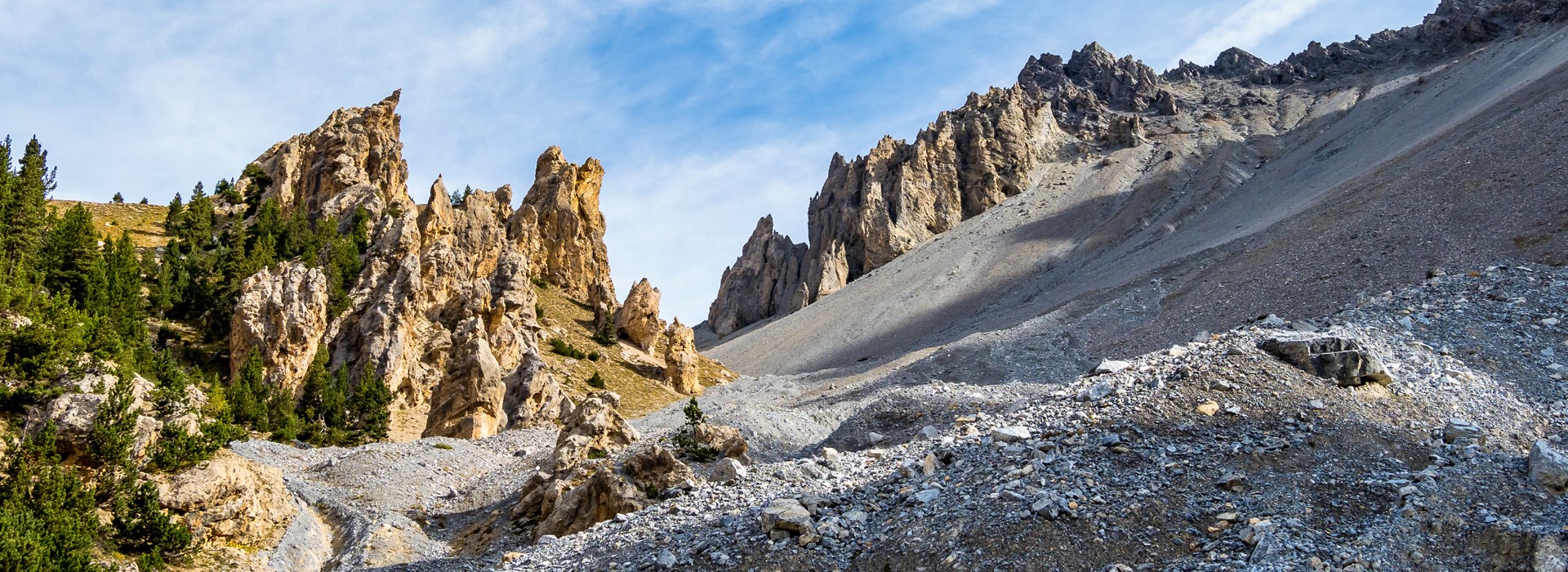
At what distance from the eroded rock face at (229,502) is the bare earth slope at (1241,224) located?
1530 inches

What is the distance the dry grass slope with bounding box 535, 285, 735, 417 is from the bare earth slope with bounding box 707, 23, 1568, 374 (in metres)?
16.3

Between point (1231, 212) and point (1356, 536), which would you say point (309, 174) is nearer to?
point (1356, 536)

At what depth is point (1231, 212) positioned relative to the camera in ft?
286

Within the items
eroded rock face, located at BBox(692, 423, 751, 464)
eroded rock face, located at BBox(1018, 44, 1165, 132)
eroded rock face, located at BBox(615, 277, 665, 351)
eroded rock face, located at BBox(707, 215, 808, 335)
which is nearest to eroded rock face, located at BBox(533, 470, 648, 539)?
eroded rock face, located at BBox(692, 423, 751, 464)

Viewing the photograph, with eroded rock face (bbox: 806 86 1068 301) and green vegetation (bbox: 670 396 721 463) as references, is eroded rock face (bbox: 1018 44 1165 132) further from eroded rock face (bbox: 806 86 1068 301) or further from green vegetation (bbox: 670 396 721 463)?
green vegetation (bbox: 670 396 721 463)

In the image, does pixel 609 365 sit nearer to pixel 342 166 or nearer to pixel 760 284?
pixel 342 166

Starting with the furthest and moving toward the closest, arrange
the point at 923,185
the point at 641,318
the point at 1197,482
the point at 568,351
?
1. the point at 923,185
2. the point at 641,318
3. the point at 568,351
4. the point at 1197,482

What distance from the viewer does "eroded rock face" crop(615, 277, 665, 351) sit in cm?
6888

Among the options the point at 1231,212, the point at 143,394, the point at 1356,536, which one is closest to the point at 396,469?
the point at 143,394

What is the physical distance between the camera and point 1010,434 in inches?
674

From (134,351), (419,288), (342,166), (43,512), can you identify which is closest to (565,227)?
(342,166)

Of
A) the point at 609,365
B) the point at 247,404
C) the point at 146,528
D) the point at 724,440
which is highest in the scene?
the point at 247,404

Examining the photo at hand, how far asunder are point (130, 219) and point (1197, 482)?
202 ft

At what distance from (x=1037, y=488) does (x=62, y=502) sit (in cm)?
1657
